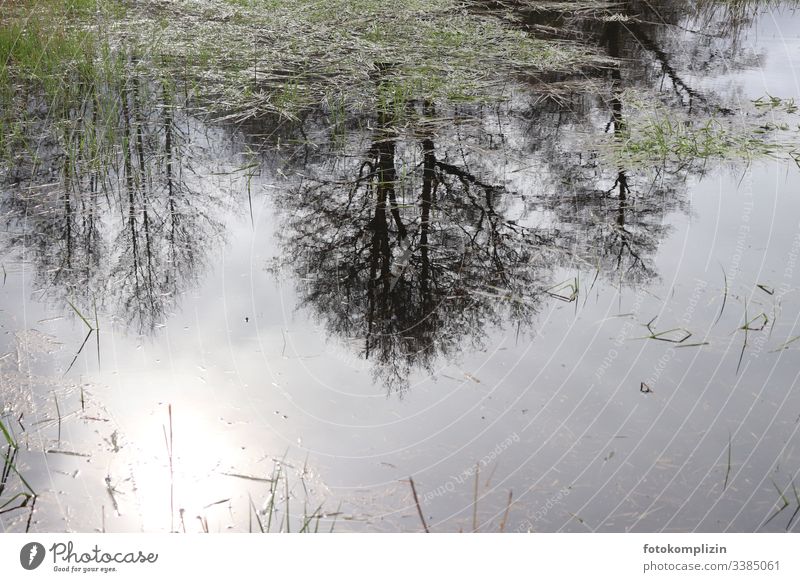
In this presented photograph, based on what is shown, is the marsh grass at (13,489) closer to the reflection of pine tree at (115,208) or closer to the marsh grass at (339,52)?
the reflection of pine tree at (115,208)

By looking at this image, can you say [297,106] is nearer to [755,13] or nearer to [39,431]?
[39,431]

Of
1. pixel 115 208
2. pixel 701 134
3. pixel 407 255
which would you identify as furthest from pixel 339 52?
pixel 407 255

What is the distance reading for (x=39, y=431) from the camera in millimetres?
1940

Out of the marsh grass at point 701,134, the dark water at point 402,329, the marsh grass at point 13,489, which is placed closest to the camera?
the marsh grass at point 13,489

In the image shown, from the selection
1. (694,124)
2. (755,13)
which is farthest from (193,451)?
(755,13)

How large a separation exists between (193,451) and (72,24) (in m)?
4.41

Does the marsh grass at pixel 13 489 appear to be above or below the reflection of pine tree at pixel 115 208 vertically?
below
